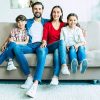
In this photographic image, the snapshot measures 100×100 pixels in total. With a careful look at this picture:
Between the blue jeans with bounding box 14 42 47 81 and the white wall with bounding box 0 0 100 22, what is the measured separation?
1.52 metres

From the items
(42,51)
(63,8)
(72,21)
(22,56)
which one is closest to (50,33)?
(72,21)

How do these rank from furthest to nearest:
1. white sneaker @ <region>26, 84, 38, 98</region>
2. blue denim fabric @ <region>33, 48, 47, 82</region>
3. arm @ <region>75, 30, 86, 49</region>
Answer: arm @ <region>75, 30, 86, 49</region> → blue denim fabric @ <region>33, 48, 47, 82</region> → white sneaker @ <region>26, 84, 38, 98</region>

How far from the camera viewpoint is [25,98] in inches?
96.7

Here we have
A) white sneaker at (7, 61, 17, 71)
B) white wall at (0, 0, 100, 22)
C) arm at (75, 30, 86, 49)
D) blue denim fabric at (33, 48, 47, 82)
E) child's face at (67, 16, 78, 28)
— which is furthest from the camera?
white wall at (0, 0, 100, 22)

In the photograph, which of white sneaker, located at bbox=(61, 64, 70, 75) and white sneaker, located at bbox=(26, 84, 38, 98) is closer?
white sneaker, located at bbox=(26, 84, 38, 98)

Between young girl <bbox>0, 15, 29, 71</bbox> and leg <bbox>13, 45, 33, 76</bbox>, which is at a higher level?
young girl <bbox>0, 15, 29, 71</bbox>

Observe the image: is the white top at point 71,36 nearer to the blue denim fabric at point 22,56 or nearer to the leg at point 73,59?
the leg at point 73,59

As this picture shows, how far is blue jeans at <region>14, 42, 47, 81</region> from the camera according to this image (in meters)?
2.70

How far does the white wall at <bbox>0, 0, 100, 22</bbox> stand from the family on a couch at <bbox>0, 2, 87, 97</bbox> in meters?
1.17

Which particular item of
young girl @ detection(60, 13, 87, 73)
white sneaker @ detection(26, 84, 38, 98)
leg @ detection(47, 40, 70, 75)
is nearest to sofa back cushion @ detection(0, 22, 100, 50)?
young girl @ detection(60, 13, 87, 73)

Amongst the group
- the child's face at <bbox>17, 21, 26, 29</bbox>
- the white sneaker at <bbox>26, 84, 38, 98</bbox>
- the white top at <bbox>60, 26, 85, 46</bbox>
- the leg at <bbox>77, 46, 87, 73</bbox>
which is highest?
the child's face at <bbox>17, 21, 26, 29</bbox>

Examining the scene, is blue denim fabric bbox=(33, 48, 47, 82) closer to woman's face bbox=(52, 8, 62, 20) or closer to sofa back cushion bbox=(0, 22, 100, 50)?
woman's face bbox=(52, 8, 62, 20)

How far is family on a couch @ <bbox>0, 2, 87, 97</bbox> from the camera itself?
274cm

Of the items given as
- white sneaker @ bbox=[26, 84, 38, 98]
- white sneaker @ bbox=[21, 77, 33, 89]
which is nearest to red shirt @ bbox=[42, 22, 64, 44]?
white sneaker @ bbox=[21, 77, 33, 89]
